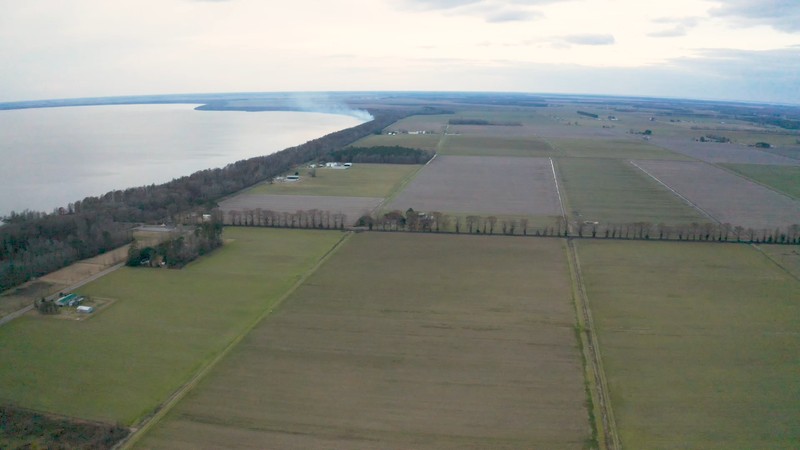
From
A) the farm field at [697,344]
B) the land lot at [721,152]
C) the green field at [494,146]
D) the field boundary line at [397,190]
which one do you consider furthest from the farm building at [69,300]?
the land lot at [721,152]

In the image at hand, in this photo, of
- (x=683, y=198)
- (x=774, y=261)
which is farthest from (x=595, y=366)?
(x=683, y=198)

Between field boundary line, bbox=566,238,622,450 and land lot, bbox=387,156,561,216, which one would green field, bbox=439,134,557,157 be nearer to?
land lot, bbox=387,156,561,216

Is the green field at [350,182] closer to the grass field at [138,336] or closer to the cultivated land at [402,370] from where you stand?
the grass field at [138,336]

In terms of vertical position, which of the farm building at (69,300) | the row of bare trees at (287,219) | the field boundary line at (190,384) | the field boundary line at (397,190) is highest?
the field boundary line at (397,190)

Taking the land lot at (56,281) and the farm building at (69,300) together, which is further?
the land lot at (56,281)

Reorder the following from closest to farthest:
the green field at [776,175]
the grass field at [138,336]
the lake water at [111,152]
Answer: the grass field at [138,336] < the lake water at [111,152] < the green field at [776,175]

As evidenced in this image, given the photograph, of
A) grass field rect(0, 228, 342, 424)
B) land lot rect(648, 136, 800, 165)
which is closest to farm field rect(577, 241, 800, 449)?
grass field rect(0, 228, 342, 424)
